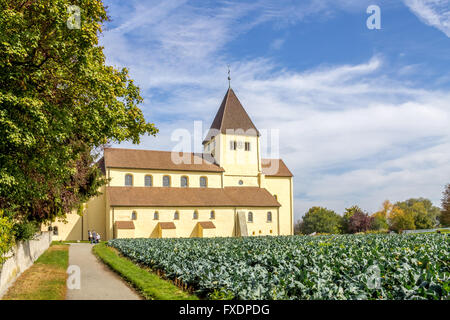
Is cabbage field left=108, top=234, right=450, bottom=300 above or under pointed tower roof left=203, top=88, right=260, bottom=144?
under

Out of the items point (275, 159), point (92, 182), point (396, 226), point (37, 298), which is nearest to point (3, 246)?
point (37, 298)

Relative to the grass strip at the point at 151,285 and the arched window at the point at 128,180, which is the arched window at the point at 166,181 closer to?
the arched window at the point at 128,180

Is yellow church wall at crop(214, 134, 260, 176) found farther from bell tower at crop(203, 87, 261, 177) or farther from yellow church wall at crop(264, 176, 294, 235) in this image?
yellow church wall at crop(264, 176, 294, 235)

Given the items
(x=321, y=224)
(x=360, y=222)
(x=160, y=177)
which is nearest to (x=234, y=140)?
(x=160, y=177)

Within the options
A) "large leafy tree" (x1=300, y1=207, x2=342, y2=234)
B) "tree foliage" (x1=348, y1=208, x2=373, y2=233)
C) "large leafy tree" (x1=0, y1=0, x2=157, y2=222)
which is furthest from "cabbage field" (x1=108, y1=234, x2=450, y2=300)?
"large leafy tree" (x1=300, y1=207, x2=342, y2=234)

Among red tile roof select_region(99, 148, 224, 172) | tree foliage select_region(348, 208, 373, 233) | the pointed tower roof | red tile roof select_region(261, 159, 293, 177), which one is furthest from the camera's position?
tree foliage select_region(348, 208, 373, 233)

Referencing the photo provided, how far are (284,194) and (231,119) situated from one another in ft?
49.9

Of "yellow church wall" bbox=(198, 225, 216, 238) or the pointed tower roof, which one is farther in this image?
the pointed tower roof

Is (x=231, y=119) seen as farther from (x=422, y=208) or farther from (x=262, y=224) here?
(x=422, y=208)

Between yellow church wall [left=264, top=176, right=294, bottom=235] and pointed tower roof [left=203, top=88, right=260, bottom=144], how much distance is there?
8415 millimetres

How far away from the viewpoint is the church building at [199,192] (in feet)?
145

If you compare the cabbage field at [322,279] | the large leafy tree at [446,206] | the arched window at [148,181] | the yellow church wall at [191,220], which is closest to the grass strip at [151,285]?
the cabbage field at [322,279]

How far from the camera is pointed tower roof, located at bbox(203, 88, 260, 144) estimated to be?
5600 centimetres
